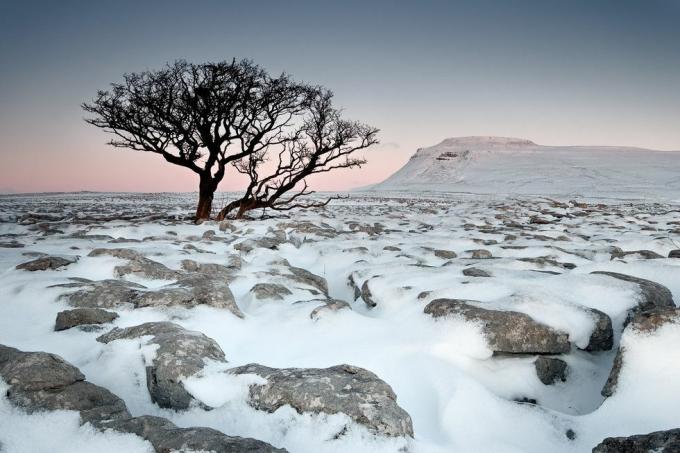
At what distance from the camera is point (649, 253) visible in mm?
5766

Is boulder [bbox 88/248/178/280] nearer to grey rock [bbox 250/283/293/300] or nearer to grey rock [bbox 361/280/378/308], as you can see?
grey rock [bbox 250/283/293/300]

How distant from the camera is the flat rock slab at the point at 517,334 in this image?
3.16 metres

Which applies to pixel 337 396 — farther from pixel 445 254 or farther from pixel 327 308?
pixel 445 254

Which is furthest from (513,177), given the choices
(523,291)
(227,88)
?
(523,291)

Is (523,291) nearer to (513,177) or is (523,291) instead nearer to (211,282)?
(211,282)

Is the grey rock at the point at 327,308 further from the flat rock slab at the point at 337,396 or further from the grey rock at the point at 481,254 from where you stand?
the grey rock at the point at 481,254

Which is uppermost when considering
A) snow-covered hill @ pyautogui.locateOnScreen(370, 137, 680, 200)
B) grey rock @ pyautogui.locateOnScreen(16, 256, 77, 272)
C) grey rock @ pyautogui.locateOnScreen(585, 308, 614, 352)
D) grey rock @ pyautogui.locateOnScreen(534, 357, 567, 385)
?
snow-covered hill @ pyautogui.locateOnScreen(370, 137, 680, 200)

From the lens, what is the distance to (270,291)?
444 cm

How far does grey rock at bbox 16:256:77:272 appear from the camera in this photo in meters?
4.71

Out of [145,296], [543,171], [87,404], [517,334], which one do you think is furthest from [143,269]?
[543,171]

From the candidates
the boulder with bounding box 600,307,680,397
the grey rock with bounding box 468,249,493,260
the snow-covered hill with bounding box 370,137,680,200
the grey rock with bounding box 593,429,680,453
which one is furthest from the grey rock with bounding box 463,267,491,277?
the snow-covered hill with bounding box 370,137,680,200

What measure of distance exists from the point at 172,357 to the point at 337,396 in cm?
110

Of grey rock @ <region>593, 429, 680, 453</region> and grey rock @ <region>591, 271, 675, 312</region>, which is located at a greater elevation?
grey rock @ <region>591, 271, 675, 312</region>

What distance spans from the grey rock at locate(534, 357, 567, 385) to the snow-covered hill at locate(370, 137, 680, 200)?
40.0 meters
